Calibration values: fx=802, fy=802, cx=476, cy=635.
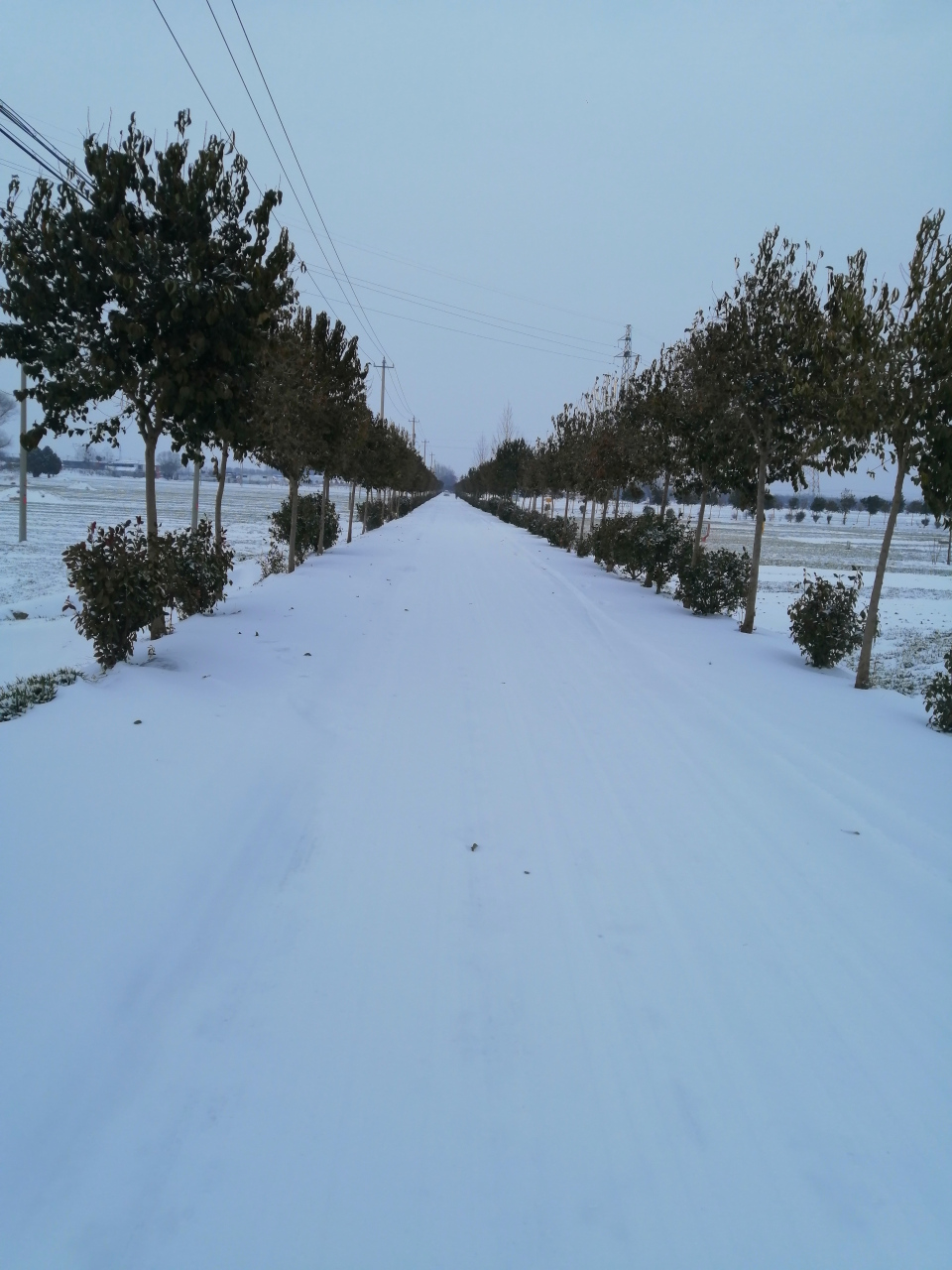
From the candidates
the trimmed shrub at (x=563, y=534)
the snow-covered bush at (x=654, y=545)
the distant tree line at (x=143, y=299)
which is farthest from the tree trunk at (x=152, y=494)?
the trimmed shrub at (x=563, y=534)

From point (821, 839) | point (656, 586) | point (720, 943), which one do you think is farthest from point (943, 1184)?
point (656, 586)

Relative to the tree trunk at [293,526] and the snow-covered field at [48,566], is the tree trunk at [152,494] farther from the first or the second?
the tree trunk at [293,526]

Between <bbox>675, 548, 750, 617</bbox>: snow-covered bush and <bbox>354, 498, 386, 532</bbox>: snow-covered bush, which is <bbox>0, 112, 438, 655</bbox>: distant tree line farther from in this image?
<bbox>354, 498, 386, 532</bbox>: snow-covered bush

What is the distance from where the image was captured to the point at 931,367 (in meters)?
8.45

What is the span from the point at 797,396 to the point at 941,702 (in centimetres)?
577

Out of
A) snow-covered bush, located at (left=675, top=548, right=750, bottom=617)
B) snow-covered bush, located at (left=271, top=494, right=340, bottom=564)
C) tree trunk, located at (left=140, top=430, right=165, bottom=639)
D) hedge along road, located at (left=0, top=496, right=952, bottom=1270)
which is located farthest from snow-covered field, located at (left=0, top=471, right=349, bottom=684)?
snow-covered bush, located at (left=675, top=548, right=750, bottom=617)

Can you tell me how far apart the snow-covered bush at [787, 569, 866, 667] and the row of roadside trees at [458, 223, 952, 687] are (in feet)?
2.18

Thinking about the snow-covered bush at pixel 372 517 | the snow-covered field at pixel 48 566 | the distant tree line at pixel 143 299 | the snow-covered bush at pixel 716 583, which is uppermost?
the distant tree line at pixel 143 299

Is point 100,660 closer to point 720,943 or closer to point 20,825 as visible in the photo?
point 20,825

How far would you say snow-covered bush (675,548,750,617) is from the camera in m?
14.6

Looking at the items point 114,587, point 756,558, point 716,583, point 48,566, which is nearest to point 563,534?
point 716,583

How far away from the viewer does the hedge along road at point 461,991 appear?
245 cm

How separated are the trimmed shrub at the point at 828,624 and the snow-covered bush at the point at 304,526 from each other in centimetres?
1241

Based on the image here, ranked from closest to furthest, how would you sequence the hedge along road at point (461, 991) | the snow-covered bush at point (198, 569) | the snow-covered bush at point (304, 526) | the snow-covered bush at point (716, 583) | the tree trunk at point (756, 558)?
the hedge along road at point (461, 991)
the snow-covered bush at point (198, 569)
the tree trunk at point (756, 558)
the snow-covered bush at point (716, 583)
the snow-covered bush at point (304, 526)
